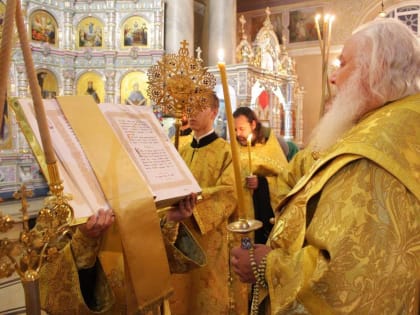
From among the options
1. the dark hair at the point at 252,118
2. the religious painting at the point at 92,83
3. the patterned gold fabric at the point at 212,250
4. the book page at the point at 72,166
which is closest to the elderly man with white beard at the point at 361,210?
the book page at the point at 72,166

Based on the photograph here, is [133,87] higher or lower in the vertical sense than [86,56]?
lower

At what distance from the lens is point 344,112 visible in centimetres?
155

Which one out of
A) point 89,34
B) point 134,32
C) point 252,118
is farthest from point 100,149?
point 89,34

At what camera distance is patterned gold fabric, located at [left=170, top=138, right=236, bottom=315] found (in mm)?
2895

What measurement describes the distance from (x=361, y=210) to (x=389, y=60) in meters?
0.53

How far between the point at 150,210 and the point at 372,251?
26.5 inches

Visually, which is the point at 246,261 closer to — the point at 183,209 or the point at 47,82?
the point at 183,209

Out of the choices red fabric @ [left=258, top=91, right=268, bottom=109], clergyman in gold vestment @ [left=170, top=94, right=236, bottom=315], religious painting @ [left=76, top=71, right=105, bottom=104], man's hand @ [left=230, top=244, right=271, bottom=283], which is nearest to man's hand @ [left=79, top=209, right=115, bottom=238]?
man's hand @ [left=230, top=244, right=271, bottom=283]

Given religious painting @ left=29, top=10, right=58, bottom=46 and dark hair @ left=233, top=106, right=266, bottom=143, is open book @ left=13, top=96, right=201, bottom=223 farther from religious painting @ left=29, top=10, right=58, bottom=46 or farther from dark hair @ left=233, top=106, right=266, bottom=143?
religious painting @ left=29, top=10, right=58, bottom=46

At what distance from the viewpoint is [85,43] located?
9070 mm

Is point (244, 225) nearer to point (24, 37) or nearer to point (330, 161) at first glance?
point (330, 161)

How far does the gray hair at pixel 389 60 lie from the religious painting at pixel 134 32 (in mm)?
8042

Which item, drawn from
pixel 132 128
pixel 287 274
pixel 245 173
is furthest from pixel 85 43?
Result: pixel 287 274

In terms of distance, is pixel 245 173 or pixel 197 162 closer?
pixel 197 162
